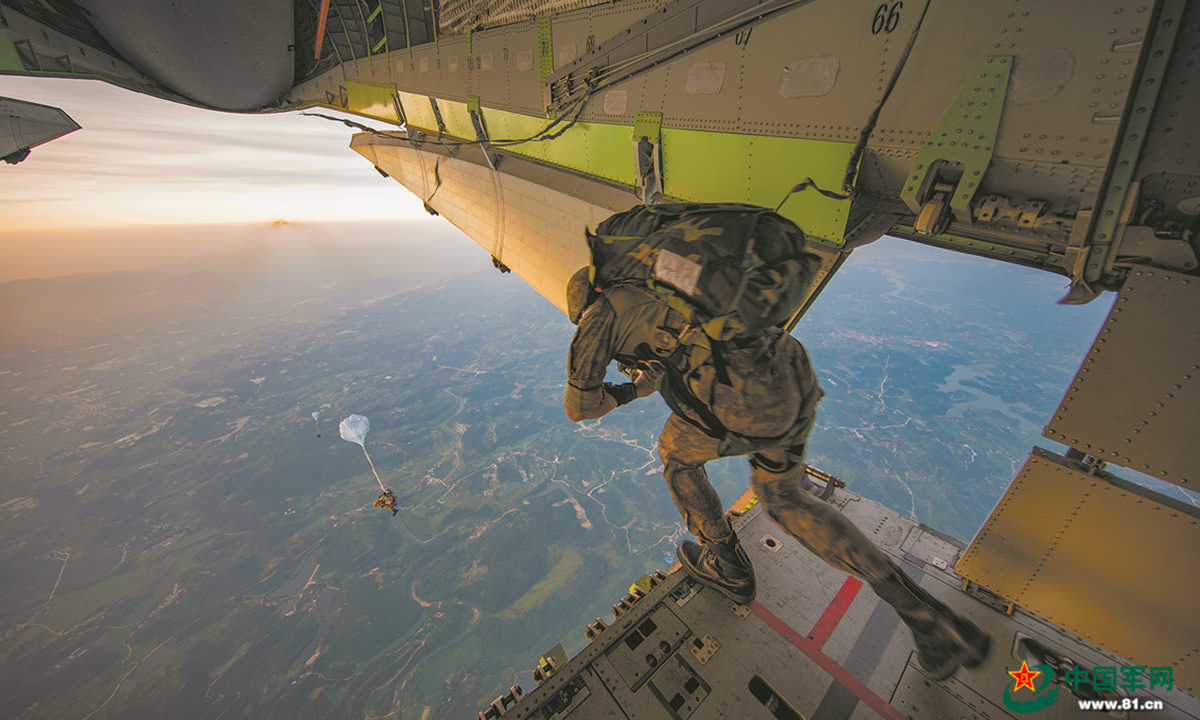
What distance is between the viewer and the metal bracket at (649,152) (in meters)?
4.10

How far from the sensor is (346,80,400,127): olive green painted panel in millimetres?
8930

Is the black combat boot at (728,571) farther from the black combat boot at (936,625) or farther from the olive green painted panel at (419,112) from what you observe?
the olive green painted panel at (419,112)

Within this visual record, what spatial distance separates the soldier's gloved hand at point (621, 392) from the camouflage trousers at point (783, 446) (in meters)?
0.47

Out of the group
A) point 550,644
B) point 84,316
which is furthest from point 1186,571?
point 84,316

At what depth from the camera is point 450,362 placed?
69.8m

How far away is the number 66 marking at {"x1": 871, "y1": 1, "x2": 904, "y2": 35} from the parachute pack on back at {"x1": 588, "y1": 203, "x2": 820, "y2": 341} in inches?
72.4

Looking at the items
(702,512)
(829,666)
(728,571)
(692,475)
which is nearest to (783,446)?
(692,475)

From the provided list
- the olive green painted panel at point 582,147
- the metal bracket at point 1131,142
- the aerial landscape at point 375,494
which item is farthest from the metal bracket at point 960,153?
the aerial landscape at point 375,494

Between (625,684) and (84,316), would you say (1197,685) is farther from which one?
(84,316)

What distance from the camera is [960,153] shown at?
2.29 metres

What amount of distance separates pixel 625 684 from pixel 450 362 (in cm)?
7254

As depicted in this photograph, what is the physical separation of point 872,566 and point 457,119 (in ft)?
29.3

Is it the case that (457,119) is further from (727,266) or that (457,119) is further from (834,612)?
(834,612)

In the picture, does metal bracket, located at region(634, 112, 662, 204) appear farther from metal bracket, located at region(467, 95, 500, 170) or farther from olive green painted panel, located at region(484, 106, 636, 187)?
metal bracket, located at region(467, 95, 500, 170)
